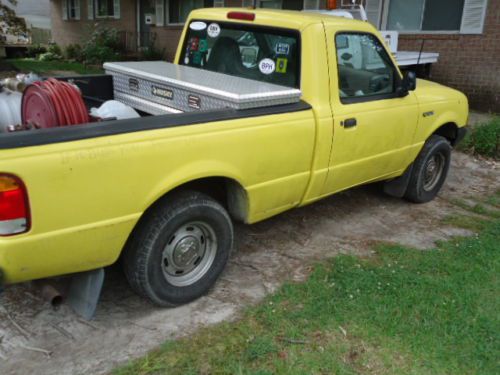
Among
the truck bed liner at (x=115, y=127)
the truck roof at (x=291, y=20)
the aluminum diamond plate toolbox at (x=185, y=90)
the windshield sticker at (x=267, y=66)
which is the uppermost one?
the truck roof at (x=291, y=20)

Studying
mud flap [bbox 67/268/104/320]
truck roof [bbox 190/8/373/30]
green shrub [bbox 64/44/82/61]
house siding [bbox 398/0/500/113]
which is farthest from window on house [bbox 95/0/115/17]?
mud flap [bbox 67/268/104/320]

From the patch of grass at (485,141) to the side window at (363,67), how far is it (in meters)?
3.88

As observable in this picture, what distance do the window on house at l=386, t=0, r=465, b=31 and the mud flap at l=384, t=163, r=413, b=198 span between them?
6314 millimetres

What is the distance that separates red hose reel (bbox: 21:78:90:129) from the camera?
10.2ft

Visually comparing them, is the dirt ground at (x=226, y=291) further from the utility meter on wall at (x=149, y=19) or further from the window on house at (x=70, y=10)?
the window on house at (x=70, y=10)

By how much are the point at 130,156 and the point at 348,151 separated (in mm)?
1995

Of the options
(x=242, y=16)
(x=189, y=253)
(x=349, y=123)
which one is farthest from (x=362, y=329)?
(x=242, y=16)

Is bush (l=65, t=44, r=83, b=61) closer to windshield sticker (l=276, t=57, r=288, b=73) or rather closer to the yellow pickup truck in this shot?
the yellow pickup truck

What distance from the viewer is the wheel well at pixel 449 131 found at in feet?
18.3

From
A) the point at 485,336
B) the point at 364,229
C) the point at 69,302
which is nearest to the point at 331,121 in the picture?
the point at 364,229

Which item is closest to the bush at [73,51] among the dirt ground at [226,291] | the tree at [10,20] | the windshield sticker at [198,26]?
the tree at [10,20]

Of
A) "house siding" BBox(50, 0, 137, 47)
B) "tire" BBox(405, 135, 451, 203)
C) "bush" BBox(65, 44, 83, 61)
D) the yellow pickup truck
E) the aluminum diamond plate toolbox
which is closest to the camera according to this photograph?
the yellow pickup truck

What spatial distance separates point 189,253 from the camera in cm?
337

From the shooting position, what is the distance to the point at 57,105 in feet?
10.1
